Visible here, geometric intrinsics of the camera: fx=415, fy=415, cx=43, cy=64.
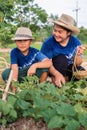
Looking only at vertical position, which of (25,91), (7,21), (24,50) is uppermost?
(25,91)

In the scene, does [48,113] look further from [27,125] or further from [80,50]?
[80,50]

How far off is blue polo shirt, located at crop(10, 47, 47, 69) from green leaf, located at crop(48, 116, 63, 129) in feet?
6.15

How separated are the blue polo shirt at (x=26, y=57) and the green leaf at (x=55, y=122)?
187cm

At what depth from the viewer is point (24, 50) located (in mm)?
4137

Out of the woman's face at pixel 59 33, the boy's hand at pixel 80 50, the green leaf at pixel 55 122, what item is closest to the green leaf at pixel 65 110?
the green leaf at pixel 55 122

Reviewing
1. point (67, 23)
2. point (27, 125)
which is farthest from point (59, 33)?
point (27, 125)

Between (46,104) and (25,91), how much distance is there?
292 mm

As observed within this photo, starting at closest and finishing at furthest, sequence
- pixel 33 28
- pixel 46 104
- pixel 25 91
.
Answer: pixel 46 104, pixel 25 91, pixel 33 28

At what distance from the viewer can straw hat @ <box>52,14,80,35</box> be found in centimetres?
439

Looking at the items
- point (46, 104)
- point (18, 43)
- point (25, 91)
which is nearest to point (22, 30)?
point (18, 43)

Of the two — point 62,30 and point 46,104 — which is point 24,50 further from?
point 46,104

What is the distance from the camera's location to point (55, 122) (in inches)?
91.3

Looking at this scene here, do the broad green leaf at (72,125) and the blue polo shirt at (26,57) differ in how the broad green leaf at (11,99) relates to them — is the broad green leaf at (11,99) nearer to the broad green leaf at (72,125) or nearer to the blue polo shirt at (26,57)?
the broad green leaf at (72,125)

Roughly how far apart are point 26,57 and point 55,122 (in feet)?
6.34
